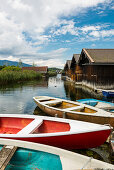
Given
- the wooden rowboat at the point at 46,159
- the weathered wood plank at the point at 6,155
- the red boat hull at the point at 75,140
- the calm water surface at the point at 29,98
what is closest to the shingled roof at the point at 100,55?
the calm water surface at the point at 29,98

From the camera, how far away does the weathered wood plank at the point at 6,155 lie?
2684 mm

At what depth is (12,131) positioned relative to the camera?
18.3 feet

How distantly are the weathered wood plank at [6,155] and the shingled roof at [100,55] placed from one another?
1643 centimetres

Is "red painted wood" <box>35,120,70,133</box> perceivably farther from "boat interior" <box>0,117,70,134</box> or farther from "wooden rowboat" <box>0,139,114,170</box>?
"wooden rowboat" <box>0,139,114,170</box>

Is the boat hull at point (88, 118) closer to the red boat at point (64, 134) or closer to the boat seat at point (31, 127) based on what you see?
the red boat at point (64, 134)

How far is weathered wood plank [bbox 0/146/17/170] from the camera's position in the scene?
268 cm

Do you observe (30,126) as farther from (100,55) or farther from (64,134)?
(100,55)

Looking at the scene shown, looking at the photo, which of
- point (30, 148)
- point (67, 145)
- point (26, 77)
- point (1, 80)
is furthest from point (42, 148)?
point (26, 77)

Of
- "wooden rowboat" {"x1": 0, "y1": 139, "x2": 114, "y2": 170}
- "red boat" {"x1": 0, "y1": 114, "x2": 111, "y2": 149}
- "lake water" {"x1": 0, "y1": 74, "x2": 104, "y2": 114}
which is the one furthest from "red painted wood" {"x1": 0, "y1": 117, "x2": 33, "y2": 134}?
"lake water" {"x1": 0, "y1": 74, "x2": 104, "y2": 114}

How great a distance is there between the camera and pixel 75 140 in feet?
14.3

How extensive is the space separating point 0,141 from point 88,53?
761 inches

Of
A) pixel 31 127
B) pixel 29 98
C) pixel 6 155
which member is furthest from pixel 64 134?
pixel 29 98

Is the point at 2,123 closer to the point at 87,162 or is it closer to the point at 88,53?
the point at 87,162

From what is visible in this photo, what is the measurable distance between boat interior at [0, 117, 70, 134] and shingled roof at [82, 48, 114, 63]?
560 inches
